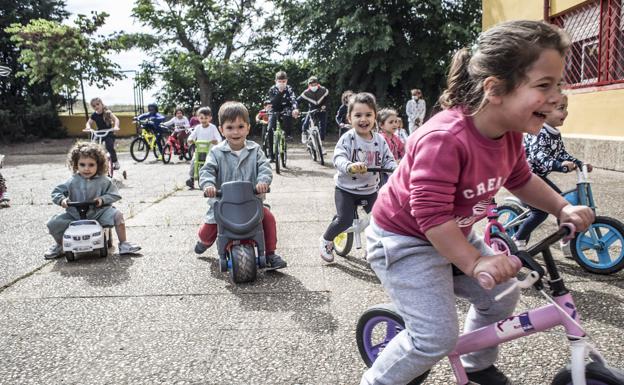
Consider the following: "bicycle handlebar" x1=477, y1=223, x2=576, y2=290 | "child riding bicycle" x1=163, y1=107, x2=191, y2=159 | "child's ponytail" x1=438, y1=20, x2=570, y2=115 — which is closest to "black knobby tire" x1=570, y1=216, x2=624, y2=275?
"bicycle handlebar" x1=477, y1=223, x2=576, y2=290

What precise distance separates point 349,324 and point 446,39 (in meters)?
19.3

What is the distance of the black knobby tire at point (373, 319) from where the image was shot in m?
2.43

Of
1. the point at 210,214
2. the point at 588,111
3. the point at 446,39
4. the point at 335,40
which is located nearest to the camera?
the point at 210,214

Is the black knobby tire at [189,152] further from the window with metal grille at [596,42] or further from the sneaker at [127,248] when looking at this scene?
the sneaker at [127,248]

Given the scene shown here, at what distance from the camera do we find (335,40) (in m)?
22.2

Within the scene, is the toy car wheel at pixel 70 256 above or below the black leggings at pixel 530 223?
below

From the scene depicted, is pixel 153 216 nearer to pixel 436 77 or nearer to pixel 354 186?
pixel 354 186

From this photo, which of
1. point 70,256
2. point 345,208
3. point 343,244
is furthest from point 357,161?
point 70,256

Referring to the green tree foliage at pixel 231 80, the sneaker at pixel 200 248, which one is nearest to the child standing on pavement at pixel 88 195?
the sneaker at pixel 200 248

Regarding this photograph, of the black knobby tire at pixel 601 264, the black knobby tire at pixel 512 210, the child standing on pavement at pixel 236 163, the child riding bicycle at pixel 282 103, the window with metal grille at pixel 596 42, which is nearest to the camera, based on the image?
the black knobby tire at pixel 601 264

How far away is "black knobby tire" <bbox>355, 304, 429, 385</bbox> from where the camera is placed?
2.43 meters

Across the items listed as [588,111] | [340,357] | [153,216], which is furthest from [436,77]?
[340,357]

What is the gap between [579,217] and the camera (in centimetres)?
190

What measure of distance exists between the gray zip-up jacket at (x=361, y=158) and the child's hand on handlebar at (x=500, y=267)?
2815 millimetres
